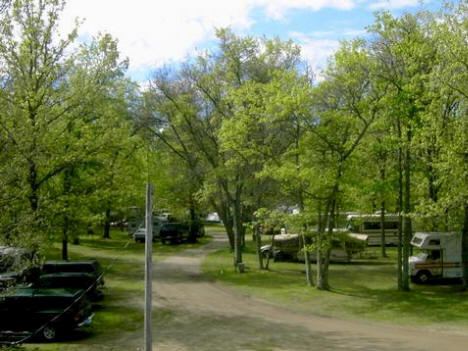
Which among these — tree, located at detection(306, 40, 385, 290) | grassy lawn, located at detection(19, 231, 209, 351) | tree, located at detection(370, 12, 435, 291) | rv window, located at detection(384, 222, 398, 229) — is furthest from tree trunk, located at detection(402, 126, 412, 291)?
rv window, located at detection(384, 222, 398, 229)

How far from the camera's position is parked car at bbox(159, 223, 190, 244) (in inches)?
2186

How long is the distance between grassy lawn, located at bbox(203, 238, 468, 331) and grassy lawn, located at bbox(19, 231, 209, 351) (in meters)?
5.12

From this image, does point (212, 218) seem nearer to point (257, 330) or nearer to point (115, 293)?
point (115, 293)

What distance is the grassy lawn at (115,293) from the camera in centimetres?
1862

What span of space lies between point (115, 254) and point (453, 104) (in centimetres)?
2852

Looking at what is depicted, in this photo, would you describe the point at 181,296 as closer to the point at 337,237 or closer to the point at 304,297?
the point at 304,297

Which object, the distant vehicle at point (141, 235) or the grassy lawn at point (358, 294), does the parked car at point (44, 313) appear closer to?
the grassy lawn at point (358, 294)

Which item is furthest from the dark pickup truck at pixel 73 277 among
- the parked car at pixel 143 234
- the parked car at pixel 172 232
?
the parked car at pixel 172 232

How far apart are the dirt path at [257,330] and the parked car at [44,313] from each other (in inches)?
106

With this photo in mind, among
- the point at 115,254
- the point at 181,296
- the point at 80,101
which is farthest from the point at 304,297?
the point at 115,254

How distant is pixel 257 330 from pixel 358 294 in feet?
29.1

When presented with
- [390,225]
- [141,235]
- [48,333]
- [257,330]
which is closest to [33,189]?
[48,333]

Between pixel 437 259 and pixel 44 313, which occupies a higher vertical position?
pixel 437 259

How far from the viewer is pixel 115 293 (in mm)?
27328
